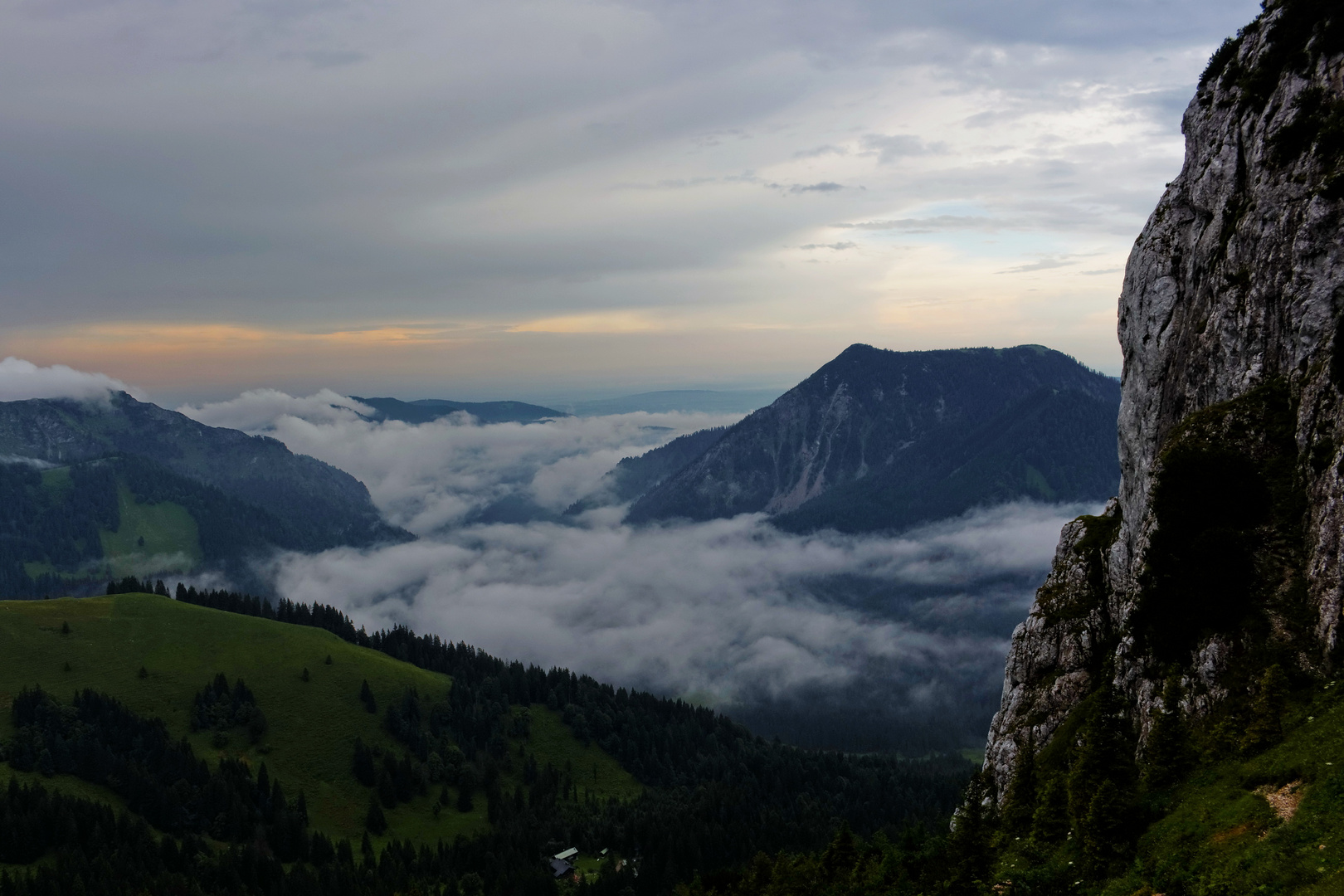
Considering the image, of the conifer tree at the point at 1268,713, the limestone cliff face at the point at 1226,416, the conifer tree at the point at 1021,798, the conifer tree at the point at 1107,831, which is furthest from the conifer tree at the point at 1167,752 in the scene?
the conifer tree at the point at 1021,798

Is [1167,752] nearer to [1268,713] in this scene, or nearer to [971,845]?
[1268,713]

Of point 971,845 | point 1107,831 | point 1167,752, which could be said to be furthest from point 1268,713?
point 971,845

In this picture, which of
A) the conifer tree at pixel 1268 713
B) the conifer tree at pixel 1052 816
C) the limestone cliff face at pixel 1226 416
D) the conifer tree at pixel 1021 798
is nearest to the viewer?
the conifer tree at pixel 1268 713

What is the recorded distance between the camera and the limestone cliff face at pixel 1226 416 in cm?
4894

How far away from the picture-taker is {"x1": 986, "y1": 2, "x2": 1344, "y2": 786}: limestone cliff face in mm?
48938

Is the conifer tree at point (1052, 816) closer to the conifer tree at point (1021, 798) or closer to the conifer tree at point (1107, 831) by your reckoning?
the conifer tree at point (1021, 798)

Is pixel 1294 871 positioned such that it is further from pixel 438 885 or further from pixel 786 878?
pixel 438 885

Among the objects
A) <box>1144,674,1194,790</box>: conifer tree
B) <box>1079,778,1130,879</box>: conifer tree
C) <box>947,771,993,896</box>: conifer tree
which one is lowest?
<box>947,771,993,896</box>: conifer tree

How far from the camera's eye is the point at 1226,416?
182ft

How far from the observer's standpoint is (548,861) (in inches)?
7303

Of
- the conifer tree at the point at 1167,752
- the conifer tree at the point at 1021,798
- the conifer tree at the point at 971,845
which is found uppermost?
the conifer tree at the point at 1167,752

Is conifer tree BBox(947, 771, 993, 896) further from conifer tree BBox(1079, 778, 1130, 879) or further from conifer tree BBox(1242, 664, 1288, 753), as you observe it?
conifer tree BBox(1242, 664, 1288, 753)

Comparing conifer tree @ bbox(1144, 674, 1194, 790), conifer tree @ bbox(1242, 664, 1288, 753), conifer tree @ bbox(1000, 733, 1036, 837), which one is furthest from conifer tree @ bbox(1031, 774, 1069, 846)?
conifer tree @ bbox(1242, 664, 1288, 753)

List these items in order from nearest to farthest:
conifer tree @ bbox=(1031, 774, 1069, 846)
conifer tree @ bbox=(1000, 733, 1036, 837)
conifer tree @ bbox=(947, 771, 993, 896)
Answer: conifer tree @ bbox=(1031, 774, 1069, 846) < conifer tree @ bbox=(947, 771, 993, 896) < conifer tree @ bbox=(1000, 733, 1036, 837)
